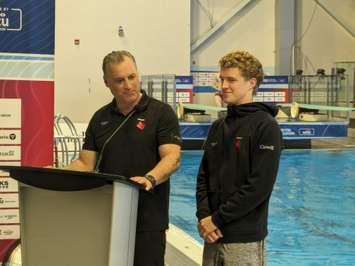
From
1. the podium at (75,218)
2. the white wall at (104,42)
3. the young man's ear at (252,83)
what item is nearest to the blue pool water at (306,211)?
the young man's ear at (252,83)

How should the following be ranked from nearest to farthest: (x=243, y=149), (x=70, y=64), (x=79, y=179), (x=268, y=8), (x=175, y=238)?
(x=79, y=179) < (x=243, y=149) < (x=175, y=238) < (x=70, y=64) < (x=268, y=8)

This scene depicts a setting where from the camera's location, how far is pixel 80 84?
1805 centimetres

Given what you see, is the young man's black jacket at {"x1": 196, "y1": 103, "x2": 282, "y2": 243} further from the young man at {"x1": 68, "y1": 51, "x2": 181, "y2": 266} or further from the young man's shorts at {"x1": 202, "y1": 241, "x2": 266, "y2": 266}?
the young man at {"x1": 68, "y1": 51, "x2": 181, "y2": 266}

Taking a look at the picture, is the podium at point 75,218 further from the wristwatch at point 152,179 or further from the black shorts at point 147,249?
the black shorts at point 147,249

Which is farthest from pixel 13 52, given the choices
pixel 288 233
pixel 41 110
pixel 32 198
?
pixel 288 233

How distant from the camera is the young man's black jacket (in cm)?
241

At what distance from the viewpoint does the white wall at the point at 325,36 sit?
21297 millimetres

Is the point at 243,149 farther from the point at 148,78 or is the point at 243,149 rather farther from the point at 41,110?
the point at 148,78

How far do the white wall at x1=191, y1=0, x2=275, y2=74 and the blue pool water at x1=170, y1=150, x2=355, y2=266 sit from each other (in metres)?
8.92

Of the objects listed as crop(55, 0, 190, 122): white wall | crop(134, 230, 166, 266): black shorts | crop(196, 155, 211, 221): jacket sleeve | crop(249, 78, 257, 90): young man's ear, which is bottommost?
crop(134, 230, 166, 266): black shorts

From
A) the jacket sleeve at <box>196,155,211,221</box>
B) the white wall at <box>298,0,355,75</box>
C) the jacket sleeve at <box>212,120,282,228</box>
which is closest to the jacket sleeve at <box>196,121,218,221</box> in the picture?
the jacket sleeve at <box>196,155,211,221</box>

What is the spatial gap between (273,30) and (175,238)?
17318 mm

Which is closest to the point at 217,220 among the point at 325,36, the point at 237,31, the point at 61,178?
the point at 61,178

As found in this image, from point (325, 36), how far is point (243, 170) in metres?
20.0
